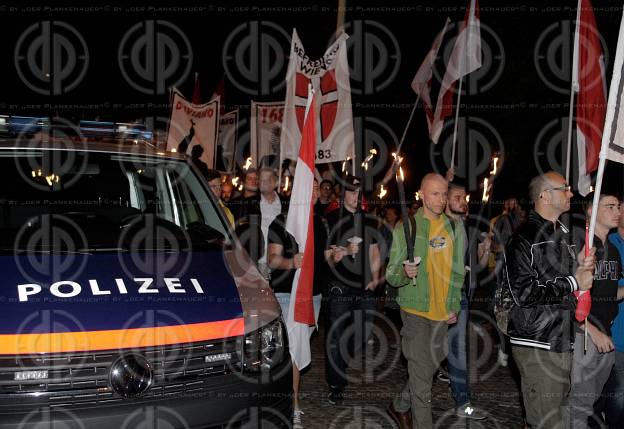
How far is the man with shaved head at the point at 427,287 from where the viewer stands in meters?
5.50

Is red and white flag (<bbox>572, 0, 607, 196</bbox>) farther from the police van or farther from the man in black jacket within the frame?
the police van

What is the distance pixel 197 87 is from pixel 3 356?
15899 mm

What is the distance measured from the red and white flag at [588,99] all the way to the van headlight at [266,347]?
363 centimetres

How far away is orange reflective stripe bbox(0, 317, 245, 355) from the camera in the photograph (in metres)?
3.37

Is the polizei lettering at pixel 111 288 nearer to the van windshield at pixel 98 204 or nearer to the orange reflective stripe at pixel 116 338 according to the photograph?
the orange reflective stripe at pixel 116 338

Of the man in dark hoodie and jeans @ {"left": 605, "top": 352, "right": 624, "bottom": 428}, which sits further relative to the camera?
jeans @ {"left": 605, "top": 352, "right": 624, "bottom": 428}

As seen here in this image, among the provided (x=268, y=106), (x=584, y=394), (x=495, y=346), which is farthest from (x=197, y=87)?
(x=584, y=394)

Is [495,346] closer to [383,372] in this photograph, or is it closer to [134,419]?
[383,372]

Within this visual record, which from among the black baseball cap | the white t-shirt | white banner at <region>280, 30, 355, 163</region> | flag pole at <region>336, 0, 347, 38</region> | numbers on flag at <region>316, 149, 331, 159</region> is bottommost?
the white t-shirt

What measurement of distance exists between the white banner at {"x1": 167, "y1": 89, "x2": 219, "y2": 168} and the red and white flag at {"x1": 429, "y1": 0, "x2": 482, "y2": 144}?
4.92 m

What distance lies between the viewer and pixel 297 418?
247 inches

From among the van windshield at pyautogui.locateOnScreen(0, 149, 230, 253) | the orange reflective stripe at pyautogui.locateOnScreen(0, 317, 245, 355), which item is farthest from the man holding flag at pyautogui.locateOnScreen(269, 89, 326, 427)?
the orange reflective stripe at pyautogui.locateOnScreen(0, 317, 245, 355)

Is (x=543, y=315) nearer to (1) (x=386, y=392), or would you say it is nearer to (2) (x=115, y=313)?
(2) (x=115, y=313)

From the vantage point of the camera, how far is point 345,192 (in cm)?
705
